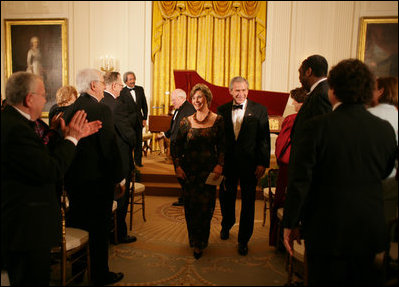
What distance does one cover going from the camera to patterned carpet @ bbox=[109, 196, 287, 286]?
2.83 metres

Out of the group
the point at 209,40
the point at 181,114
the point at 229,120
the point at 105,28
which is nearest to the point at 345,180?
the point at 229,120

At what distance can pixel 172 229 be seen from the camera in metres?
4.02

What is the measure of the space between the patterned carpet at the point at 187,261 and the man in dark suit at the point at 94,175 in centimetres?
44

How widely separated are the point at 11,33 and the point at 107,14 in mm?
2682

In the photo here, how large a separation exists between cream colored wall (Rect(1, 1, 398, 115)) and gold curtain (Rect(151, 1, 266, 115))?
238 millimetres

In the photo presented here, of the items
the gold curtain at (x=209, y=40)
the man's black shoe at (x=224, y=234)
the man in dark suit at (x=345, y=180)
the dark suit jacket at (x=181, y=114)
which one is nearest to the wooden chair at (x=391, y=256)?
the man in dark suit at (x=345, y=180)

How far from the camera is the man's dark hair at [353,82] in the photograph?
158 cm

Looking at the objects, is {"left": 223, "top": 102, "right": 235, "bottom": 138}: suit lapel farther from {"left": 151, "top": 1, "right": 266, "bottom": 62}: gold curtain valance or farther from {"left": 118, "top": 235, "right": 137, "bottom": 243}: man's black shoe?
{"left": 151, "top": 1, "right": 266, "bottom": 62}: gold curtain valance

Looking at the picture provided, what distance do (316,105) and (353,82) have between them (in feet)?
2.64

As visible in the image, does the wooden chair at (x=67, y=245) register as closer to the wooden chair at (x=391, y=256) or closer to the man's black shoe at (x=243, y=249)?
the man's black shoe at (x=243, y=249)

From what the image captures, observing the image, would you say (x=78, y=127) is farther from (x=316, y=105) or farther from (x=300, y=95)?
(x=300, y=95)

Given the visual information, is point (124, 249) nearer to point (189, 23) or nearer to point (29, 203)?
point (29, 203)

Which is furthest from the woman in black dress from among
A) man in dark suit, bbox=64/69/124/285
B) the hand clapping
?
the hand clapping

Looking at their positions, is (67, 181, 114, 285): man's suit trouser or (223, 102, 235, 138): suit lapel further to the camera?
(223, 102, 235, 138): suit lapel
